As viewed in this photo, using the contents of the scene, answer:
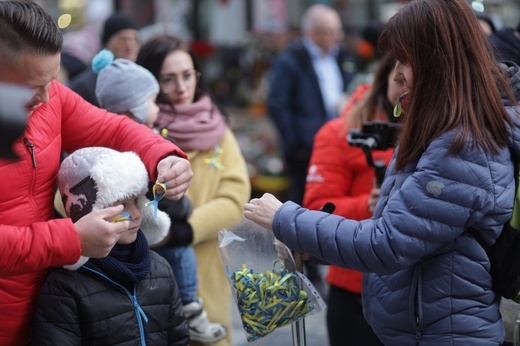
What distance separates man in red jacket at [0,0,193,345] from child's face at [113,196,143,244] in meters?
0.11

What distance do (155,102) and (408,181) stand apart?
1.72m

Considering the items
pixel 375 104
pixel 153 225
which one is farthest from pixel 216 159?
pixel 153 225

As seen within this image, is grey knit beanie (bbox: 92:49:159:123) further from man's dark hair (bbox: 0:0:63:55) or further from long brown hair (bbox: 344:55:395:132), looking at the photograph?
man's dark hair (bbox: 0:0:63:55)

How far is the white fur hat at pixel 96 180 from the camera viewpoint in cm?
257

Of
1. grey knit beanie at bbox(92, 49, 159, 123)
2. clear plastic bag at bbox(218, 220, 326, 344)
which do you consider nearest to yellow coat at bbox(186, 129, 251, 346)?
grey knit beanie at bbox(92, 49, 159, 123)

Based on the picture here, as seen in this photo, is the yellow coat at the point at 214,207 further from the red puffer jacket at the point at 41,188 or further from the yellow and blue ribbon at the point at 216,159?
the red puffer jacket at the point at 41,188

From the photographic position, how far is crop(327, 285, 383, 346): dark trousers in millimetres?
3531

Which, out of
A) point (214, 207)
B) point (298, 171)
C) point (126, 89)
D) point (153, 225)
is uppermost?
point (126, 89)

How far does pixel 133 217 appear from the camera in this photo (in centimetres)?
271

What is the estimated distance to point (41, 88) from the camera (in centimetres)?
238

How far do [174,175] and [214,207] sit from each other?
1283mm

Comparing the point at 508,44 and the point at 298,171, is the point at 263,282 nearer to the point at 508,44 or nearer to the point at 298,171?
the point at 508,44

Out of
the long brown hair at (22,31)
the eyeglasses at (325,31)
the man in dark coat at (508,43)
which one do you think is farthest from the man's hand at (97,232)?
the eyeglasses at (325,31)

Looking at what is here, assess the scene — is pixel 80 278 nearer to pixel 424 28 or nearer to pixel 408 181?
pixel 408 181
